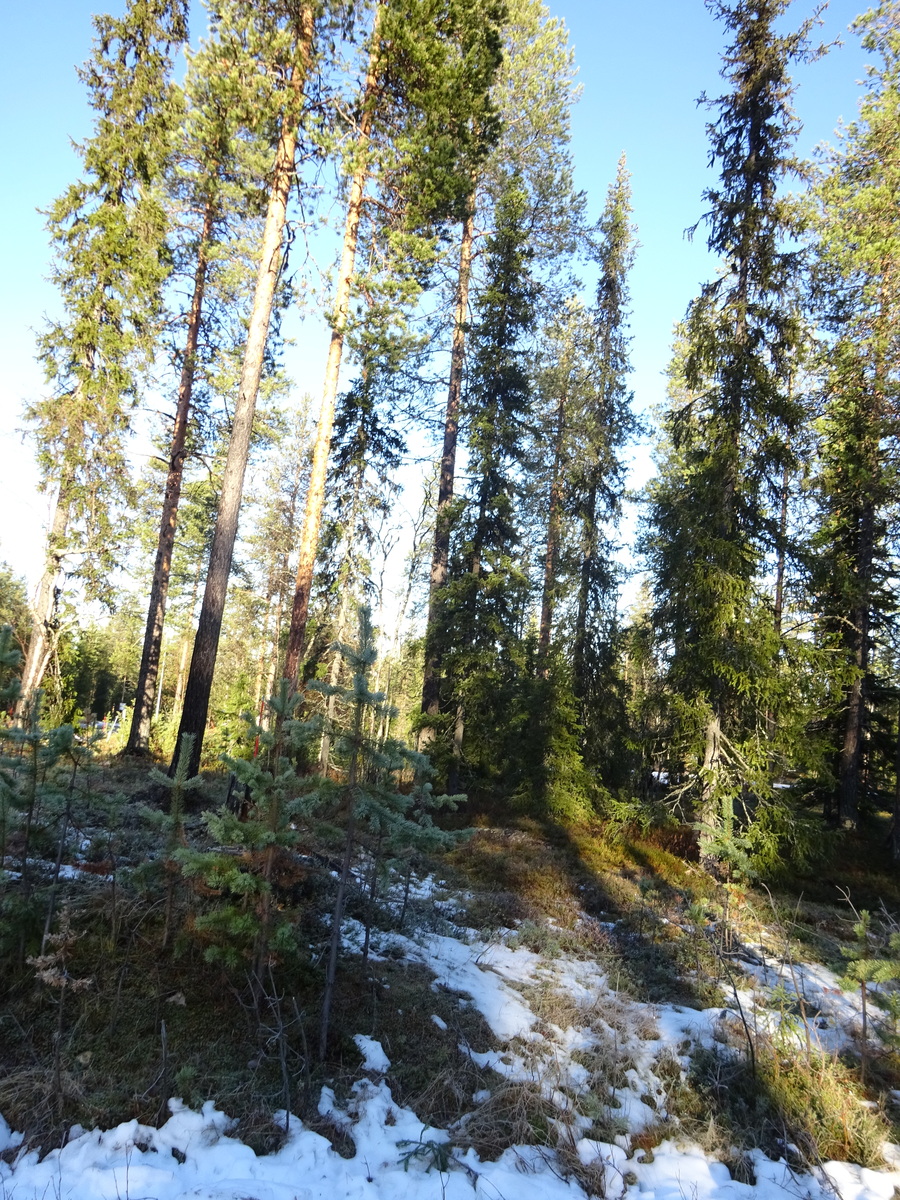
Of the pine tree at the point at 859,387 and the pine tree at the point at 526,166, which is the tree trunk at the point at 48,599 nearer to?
the pine tree at the point at 526,166

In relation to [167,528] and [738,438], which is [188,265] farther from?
[738,438]

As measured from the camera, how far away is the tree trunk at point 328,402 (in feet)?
35.4

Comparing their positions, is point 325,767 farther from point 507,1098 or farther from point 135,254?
point 135,254

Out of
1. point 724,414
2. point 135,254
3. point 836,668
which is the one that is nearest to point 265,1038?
point 836,668

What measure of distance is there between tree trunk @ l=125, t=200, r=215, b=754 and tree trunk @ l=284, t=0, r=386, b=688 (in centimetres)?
528

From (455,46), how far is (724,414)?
8.07 metres

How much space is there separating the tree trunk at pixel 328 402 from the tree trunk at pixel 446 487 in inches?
135

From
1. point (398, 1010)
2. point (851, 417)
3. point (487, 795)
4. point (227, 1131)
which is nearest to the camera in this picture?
point (227, 1131)

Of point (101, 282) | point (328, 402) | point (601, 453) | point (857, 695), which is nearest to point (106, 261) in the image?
point (101, 282)

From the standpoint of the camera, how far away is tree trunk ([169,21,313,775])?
937cm

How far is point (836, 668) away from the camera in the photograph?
37.5 ft

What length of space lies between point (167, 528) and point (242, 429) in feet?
23.7

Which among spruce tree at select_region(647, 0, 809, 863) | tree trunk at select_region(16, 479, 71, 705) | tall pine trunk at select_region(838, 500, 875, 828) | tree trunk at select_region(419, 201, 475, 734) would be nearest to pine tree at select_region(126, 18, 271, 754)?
tree trunk at select_region(16, 479, 71, 705)

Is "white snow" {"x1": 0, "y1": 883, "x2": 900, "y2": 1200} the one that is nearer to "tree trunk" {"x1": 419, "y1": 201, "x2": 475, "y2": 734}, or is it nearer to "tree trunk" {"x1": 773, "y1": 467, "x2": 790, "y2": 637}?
"tree trunk" {"x1": 773, "y1": 467, "x2": 790, "y2": 637}
